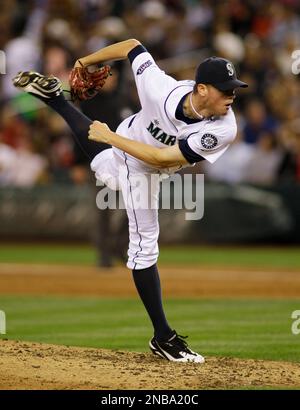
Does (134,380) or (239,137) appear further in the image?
(239,137)

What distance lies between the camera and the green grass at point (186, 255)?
45.9 feet

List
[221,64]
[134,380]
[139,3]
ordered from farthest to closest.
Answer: [139,3], [221,64], [134,380]

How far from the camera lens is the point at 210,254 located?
50.1ft

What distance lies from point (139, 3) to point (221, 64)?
12646 millimetres

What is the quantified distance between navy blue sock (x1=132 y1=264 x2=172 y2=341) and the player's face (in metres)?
1.19

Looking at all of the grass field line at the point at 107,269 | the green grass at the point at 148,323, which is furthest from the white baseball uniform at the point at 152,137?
the grass field line at the point at 107,269

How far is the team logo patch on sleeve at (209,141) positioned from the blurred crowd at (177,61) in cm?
830

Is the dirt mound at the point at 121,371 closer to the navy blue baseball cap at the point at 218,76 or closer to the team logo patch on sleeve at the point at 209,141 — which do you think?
the team logo patch on sleeve at the point at 209,141

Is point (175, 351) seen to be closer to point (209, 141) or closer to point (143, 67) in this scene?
point (209, 141)

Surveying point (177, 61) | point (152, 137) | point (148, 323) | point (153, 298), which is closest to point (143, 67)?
point (152, 137)

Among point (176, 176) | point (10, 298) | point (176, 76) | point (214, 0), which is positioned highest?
point (214, 0)

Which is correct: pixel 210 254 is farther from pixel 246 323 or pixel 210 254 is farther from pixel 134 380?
pixel 134 380

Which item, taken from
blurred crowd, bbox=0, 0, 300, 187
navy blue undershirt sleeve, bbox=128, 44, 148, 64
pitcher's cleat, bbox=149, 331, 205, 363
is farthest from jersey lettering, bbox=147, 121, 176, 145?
blurred crowd, bbox=0, 0, 300, 187
